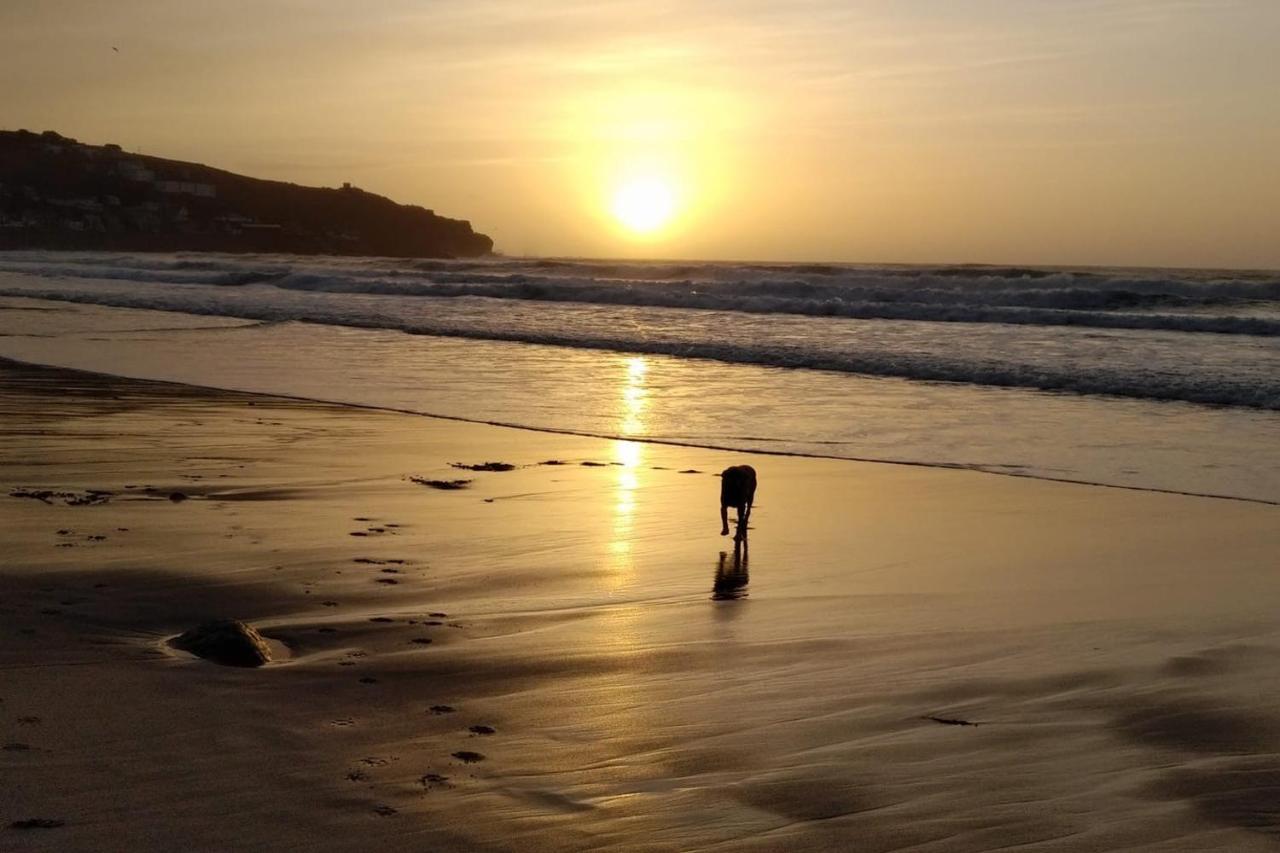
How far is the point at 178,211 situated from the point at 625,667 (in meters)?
119

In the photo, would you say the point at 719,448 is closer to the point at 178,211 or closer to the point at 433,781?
the point at 433,781

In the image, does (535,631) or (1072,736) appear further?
(535,631)

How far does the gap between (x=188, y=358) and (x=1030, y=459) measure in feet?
39.8

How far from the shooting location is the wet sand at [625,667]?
145 inches

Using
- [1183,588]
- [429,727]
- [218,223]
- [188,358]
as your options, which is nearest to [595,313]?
[188,358]

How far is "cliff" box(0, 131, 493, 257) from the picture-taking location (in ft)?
344

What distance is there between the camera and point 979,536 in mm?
7816

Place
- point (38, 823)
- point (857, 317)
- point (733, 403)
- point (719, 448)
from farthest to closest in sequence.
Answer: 1. point (857, 317)
2. point (733, 403)
3. point (719, 448)
4. point (38, 823)

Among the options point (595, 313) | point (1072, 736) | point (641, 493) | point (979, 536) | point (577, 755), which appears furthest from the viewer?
point (595, 313)

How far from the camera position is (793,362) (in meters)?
18.6

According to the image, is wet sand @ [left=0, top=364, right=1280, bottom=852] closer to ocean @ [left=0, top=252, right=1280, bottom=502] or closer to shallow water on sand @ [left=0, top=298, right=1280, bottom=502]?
shallow water on sand @ [left=0, top=298, right=1280, bottom=502]

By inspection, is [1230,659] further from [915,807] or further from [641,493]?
[641,493]

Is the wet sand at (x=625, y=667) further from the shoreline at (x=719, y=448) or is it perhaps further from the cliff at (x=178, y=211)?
the cliff at (x=178, y=211)

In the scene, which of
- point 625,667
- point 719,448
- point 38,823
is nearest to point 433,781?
point 38,823
